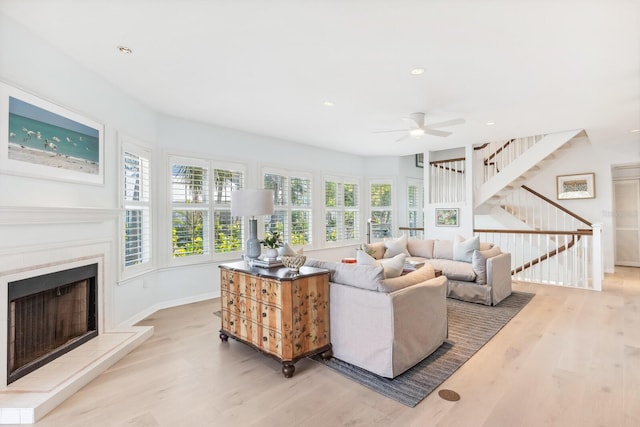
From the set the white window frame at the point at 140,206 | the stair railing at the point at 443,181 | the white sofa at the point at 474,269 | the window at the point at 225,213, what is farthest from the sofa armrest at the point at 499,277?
the white window frame at the point at 140,206

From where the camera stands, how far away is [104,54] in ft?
9.29

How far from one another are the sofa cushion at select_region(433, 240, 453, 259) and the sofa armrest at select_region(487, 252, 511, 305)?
84 cm

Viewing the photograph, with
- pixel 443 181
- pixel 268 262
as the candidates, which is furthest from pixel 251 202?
pixel 443 181

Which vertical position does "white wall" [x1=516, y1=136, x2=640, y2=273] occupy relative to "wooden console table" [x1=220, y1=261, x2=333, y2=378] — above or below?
above

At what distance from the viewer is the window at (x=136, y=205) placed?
3895mm

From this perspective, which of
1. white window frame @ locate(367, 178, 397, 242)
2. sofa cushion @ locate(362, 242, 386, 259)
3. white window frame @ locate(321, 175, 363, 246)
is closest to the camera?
sofa cushion @ locate(362, 242, 386, 259)

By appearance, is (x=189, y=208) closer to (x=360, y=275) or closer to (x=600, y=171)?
(x=360, y=275)

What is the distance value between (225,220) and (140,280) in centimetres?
152

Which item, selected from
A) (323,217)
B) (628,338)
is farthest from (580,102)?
(323,217)

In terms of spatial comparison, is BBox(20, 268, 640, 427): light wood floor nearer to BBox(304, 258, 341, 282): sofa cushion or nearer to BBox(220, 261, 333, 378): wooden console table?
BBox(220, 261, 333, 378): wooden console table

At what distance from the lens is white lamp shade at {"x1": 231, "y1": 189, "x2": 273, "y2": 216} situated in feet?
10.4

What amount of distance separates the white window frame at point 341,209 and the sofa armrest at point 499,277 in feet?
10.8

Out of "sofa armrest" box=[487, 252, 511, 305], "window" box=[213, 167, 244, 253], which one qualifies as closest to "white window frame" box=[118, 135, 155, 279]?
"window" box=[213, 167, 244, 253]

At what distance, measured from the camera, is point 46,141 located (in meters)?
2.74
